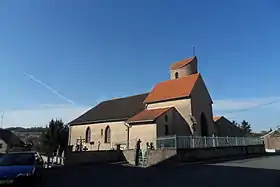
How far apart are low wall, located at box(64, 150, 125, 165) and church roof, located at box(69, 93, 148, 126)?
9.58 metres

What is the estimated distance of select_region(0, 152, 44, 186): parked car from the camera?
10.6m

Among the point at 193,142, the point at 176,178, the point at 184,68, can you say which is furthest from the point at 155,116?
the point at 176,178

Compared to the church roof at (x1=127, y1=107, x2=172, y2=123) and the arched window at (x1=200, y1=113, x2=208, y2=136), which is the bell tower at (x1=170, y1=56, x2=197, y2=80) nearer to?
the arched window at (x1=200, y1=113, x2=208, y2=136)

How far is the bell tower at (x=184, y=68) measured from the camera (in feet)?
149

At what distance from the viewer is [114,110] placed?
148ft

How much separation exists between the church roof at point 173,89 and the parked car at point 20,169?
27.6 metres

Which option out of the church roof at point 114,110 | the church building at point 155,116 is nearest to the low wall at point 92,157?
the church building at point 155,116

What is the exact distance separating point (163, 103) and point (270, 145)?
4169cm

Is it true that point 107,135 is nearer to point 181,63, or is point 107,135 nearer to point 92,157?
point 92,157

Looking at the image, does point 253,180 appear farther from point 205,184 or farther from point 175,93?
point 175,93

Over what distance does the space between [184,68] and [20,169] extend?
1445 inches

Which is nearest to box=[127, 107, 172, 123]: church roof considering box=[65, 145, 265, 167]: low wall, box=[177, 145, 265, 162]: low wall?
box=[65, 145, 265, 167]: low wall

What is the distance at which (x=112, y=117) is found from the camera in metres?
42.4

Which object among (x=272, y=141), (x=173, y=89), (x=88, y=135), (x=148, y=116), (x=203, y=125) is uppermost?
(x=173, y=89)
